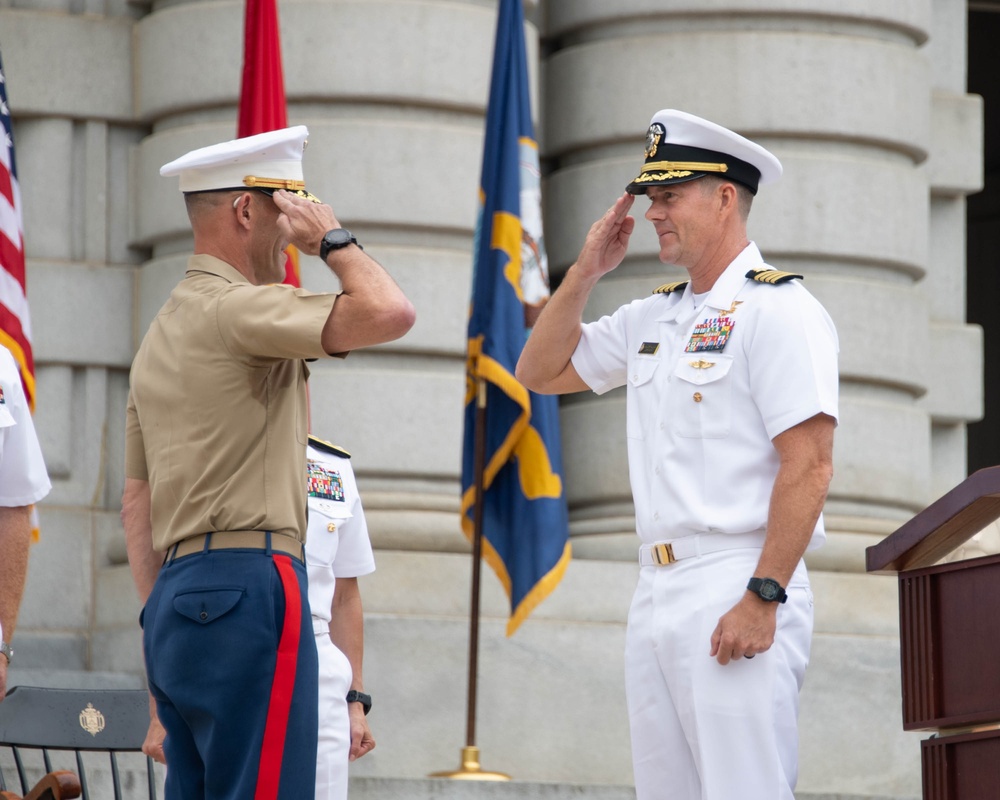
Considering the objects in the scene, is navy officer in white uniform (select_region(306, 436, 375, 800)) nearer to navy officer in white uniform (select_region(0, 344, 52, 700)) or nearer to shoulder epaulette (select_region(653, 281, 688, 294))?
navy officer in white uniform (select_region(0, 344, 52, 700))

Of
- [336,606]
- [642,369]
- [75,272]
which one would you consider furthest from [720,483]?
[75,272]

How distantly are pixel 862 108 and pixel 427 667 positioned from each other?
2.93 m

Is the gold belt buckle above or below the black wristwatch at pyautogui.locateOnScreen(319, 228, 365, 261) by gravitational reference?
below

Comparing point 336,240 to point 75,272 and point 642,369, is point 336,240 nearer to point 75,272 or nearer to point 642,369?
point 642,369

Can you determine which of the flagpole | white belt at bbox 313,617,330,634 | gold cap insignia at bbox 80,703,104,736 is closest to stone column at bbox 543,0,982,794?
the flagpole

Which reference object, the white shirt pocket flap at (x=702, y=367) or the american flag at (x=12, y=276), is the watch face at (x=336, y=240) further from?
the american flag at (x=12, y=276)

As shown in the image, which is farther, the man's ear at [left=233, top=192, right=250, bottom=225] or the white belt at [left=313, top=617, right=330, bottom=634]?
the white belt at [left=313, top=617, right=330, bottom=634]

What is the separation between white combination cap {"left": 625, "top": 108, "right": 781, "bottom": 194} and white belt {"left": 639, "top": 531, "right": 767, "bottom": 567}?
0.78 metres

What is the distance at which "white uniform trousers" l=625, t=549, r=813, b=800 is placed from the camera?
381cm

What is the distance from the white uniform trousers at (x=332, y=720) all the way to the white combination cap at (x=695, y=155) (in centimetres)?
151

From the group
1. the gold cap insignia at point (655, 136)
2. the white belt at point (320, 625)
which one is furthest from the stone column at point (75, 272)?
the gold cap insignia at point (655, 136)

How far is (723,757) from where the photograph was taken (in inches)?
150

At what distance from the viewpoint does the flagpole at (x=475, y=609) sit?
252 inches

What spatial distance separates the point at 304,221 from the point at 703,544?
1.01 meters
